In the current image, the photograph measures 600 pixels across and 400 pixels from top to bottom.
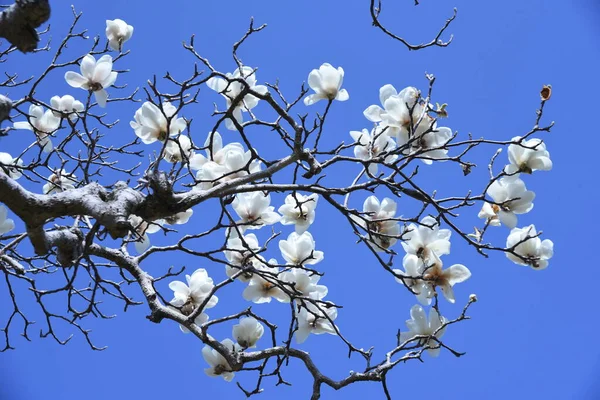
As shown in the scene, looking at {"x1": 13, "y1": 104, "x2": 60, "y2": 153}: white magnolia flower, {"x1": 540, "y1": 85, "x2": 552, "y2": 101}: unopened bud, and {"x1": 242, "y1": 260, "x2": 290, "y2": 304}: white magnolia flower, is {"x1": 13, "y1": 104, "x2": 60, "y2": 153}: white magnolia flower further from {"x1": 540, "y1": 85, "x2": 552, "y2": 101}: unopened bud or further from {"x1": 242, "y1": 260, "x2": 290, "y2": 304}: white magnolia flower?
{"x1": 540, "y1": 85, "x2": 552, "y2": 101}: unopened bud

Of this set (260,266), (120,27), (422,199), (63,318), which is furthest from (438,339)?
(120,27)

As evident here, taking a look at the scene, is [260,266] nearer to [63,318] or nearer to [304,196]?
[304,196]

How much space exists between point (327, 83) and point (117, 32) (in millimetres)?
1070

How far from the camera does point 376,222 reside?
8.06 feet

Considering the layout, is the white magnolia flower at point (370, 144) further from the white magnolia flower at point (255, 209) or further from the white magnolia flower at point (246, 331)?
the white magnolia flower at point (246, 331)

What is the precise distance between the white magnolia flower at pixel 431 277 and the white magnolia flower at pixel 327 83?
0.71 m

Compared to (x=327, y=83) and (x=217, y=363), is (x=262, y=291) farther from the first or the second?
(x=327, y=83)

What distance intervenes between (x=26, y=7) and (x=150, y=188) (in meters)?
0.69

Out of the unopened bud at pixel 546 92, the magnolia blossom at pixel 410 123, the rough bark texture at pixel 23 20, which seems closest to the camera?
the rough bark texture at pixel 23 20

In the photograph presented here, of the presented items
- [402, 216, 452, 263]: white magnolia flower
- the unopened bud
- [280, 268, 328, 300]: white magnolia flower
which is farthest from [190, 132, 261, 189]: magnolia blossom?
the unopened bud

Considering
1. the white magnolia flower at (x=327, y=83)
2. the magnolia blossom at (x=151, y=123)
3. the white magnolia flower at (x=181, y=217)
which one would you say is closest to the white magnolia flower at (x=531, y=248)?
the white magnolia flower at (x=327, y=83)

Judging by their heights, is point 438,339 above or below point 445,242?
below

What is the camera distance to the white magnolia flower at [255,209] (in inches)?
96.7

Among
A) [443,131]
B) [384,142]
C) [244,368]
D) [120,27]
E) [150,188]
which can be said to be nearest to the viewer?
[150,188]
